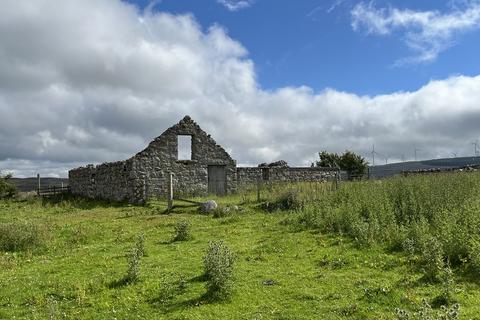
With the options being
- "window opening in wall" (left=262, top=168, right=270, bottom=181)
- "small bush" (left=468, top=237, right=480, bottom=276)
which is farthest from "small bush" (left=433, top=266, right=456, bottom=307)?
"window opening in wall" (left=262, top=168, right=270, bottom=181)

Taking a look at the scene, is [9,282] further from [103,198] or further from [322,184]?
[103,198]

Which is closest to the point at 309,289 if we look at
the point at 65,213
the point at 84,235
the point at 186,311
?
the point at 186,311

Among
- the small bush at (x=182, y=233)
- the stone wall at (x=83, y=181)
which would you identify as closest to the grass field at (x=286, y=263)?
the small bush at (x=182, y=233)

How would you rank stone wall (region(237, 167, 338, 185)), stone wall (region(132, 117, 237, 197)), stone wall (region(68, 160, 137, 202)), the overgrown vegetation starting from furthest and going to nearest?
stone wall (region(237, 167, 338, 185))
stone wall (region(132, 117, 237, 197))
stone wall (region(68, 160, 137, 202))
the overgrown vegetation

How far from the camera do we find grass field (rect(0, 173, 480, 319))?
26.3 feet

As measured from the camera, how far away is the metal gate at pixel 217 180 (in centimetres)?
3247

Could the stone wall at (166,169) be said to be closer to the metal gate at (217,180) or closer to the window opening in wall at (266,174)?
the metal gate at (217,180)

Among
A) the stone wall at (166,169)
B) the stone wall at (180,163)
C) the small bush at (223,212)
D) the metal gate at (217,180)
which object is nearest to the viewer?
the small bush at (223,212)

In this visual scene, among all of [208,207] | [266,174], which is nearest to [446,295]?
[208,207]

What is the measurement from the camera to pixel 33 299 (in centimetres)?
904

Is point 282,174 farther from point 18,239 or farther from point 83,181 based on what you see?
point 18,239

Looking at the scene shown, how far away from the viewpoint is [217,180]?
32.7 m

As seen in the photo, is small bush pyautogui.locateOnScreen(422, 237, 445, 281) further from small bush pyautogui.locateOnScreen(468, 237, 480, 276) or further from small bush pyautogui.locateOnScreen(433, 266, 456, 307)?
small bush pyautogui.locateOnScreen(433, 266, 456, 307)

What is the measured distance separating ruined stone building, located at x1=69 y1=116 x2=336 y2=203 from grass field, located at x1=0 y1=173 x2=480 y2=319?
37.1 feet
